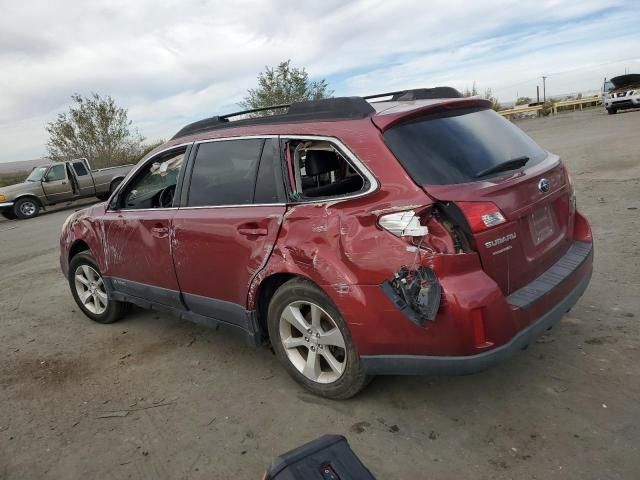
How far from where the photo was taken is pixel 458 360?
2.56 m

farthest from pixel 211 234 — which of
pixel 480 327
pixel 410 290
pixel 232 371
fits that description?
pixel 480 327

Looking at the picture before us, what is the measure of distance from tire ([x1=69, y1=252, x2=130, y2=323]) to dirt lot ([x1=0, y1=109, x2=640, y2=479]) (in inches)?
10.9

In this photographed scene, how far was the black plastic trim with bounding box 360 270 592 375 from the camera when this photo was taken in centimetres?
255

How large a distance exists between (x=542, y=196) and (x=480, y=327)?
941 millimetres

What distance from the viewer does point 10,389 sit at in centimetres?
381

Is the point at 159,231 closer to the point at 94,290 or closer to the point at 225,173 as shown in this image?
the point at 225,173

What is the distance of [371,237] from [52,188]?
17.9 metres

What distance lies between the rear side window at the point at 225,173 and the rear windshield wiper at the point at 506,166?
4.57 feet

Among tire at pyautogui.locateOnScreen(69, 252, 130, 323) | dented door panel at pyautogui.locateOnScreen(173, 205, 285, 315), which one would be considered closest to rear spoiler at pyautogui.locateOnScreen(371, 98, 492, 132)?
dented door panel at pyautogui.locateOnScreen(173, 205, 285, 315)

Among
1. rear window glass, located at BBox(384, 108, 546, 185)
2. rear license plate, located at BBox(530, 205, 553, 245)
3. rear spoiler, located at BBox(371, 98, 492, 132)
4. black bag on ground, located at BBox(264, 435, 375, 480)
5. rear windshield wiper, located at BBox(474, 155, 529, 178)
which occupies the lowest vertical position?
black bag on ground, located at BBox(264, 435, 375, 480)

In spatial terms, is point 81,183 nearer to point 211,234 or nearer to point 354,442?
point 211,234

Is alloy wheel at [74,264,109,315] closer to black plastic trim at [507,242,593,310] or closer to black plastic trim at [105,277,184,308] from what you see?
black plastic trim at [105,277,184,308]

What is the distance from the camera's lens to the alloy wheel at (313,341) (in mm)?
3020

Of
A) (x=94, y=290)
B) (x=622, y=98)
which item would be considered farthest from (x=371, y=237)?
(x=622, y=98)
